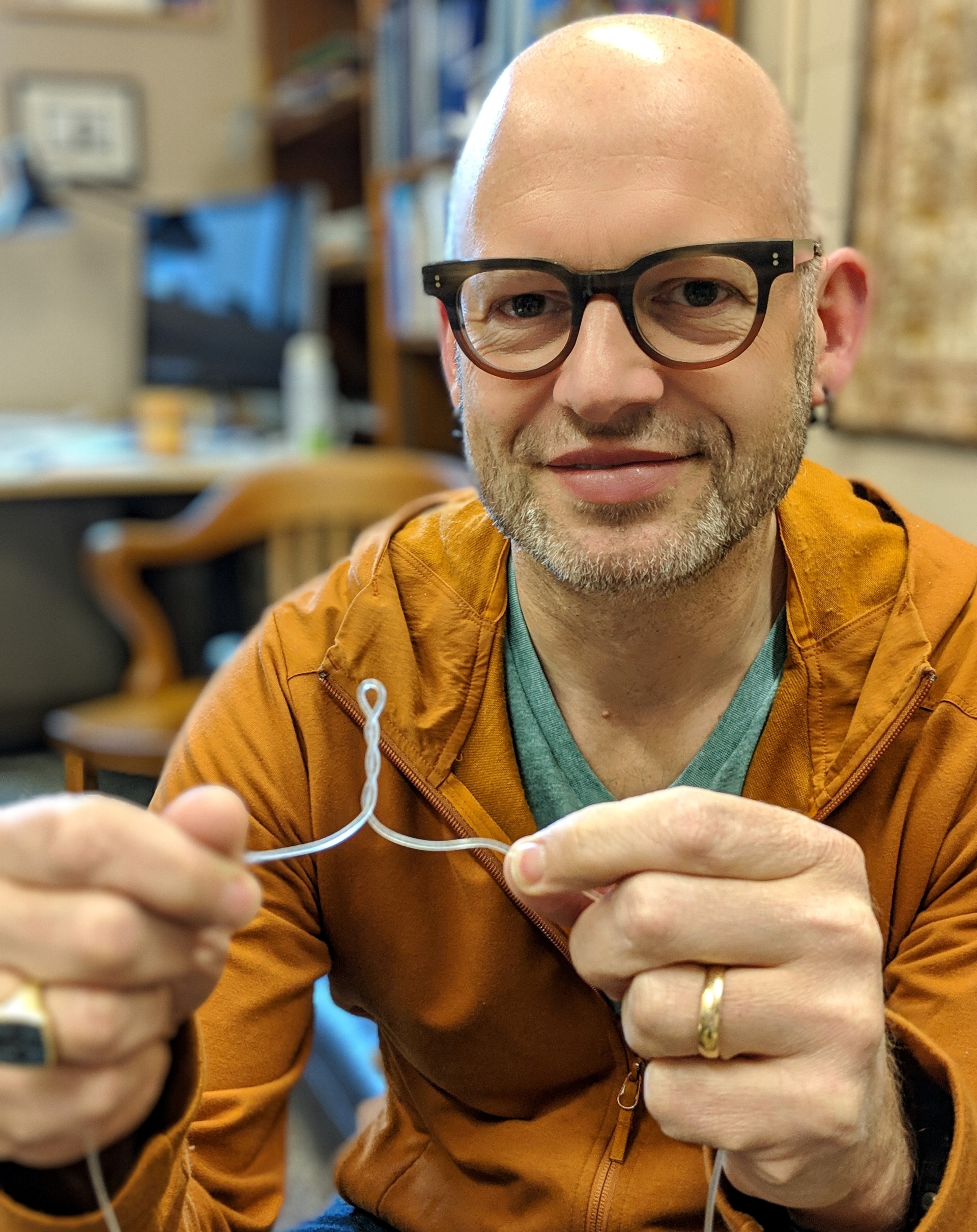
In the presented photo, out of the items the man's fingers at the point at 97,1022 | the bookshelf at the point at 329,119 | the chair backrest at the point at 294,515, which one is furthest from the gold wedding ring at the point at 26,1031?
the bookshelf at the point at 329,119

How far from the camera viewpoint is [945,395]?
1489 millimetres

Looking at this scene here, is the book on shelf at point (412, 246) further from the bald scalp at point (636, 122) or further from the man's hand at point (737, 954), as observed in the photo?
the man's hand at point (737, 954)

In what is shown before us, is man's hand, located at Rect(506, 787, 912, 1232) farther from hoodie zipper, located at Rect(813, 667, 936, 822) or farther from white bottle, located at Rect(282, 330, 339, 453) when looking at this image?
white bottle, located at Rect(282, 330, 339, 453)

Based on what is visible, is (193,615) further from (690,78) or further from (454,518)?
(690,78)

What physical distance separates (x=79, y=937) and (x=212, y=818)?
8 cm

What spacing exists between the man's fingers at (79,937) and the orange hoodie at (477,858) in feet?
1.10

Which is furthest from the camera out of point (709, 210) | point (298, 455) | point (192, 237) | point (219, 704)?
point (192, 237)

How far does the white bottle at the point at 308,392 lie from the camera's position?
10.2ft

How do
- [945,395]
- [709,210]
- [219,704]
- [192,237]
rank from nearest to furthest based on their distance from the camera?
[709,210] → [219,704] → [945,395] → [192,237]

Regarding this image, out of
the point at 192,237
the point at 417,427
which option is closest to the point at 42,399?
the point at 192,237

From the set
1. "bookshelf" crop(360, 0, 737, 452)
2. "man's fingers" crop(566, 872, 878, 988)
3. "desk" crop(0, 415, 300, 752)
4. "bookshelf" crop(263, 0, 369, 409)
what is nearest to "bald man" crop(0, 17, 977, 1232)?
"man's fingers" crop(566, 872, 878, 988)

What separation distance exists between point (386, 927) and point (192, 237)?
293 centimetres

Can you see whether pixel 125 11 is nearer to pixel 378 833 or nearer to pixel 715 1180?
pixel 378 833

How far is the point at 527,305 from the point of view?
862 millimetres
